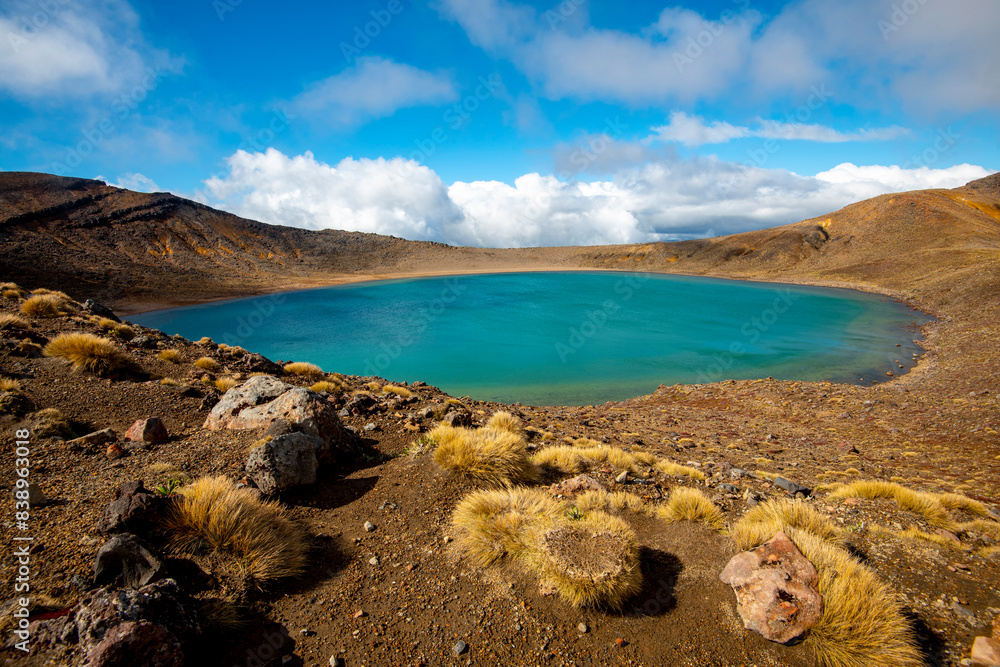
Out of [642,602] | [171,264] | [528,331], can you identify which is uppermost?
[171,264]

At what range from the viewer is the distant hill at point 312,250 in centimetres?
4988

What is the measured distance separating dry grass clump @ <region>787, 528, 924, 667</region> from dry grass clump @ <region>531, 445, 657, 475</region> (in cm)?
314

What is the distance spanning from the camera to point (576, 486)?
564cm

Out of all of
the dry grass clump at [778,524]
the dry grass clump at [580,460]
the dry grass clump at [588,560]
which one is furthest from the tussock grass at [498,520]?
the dry grass clump at [778,524]

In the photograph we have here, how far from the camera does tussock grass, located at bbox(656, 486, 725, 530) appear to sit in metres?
4.80

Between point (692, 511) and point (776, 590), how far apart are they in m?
1.51

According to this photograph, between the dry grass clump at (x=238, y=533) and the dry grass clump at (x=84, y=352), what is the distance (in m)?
6.17

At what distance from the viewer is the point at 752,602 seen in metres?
3.36

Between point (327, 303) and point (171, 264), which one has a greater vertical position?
point (171, 264)

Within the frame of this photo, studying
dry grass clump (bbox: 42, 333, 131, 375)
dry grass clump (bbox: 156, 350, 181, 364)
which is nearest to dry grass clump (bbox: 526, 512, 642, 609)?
dry grass clump (bbox: 42, 333, 131, 375)

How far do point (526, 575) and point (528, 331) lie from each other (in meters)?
33.6

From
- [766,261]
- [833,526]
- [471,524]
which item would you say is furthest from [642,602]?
[766,261]

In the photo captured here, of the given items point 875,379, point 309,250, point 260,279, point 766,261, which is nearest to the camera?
point 875,379

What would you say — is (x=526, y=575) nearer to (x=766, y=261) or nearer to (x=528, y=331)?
(x=528, y=331)
